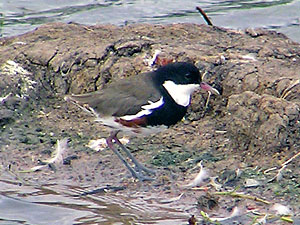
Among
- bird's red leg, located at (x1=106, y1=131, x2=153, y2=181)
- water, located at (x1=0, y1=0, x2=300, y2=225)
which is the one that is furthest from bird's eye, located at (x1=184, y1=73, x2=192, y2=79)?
water, located at (x1=0, y1=0, x2=300, y2=225)

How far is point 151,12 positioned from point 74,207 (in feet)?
22.5

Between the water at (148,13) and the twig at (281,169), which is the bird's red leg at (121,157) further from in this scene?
the water at (148,13)

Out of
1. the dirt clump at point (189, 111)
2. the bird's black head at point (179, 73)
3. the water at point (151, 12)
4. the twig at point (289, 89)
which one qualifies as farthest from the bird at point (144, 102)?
the water at point (151, 12)

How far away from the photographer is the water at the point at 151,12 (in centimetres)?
1209

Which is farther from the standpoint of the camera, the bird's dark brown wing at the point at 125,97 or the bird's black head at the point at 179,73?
the bird's black head at the point at 179,73

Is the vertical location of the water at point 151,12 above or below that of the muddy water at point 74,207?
above

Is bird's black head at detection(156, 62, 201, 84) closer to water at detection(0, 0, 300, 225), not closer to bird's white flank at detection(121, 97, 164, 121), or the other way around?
bird's white flank at detection(121, 97, 164, 121)

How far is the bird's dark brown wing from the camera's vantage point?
21.7 ft

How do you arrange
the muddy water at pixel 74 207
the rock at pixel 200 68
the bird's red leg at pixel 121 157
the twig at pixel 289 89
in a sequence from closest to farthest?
1. the muddy water at pixel 74 207
2. the bird's red leg at pixel 121 157
3. the rock at pixel 200 68
4. the twig at pixel 289 89

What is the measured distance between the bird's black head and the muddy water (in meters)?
1.16

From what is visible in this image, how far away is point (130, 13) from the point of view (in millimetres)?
12492

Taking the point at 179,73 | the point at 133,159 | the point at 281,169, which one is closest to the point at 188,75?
the point at 179,73

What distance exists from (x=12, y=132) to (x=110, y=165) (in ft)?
3.89

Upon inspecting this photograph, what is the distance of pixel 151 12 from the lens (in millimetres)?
12555
